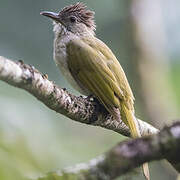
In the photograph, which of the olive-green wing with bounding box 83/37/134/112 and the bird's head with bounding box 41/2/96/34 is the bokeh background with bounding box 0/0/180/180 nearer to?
the olive-green wing with bounding box 83/37/134/112

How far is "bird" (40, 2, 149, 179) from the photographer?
4.73 meters

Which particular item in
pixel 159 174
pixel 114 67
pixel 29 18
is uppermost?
pixel 29 18

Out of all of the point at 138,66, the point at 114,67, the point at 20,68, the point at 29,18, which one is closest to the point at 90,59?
the point at 114,67

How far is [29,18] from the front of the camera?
31.2 ft

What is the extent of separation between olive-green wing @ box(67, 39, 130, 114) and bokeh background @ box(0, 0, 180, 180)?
79 centimetres

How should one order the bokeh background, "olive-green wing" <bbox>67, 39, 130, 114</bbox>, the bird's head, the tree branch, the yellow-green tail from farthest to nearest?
1. the bokeh background
2. the bird's head
3. "olive-green wing" <bbox>67, 39, 130, 114</bbox>
4. the yellow-green tail
5. the tree branch

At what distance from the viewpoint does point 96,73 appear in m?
5.04

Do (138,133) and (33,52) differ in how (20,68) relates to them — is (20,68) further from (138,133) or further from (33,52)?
(33,52)

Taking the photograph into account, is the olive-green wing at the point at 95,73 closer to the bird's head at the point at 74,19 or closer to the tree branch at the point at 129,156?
the bird's head at the point at 74,19

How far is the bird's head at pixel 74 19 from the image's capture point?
603 cm

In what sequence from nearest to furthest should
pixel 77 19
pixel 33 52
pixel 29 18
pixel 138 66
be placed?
pixel 77 19, pixel 138 66, pixel 33 52, pixel 29 18

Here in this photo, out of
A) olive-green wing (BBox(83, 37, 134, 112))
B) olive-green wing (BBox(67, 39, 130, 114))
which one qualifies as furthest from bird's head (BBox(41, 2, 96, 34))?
olive-green wing (BBox(67, 39, 130, 114))

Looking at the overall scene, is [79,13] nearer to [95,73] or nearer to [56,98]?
[95,73]

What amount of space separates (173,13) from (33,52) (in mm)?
2841
